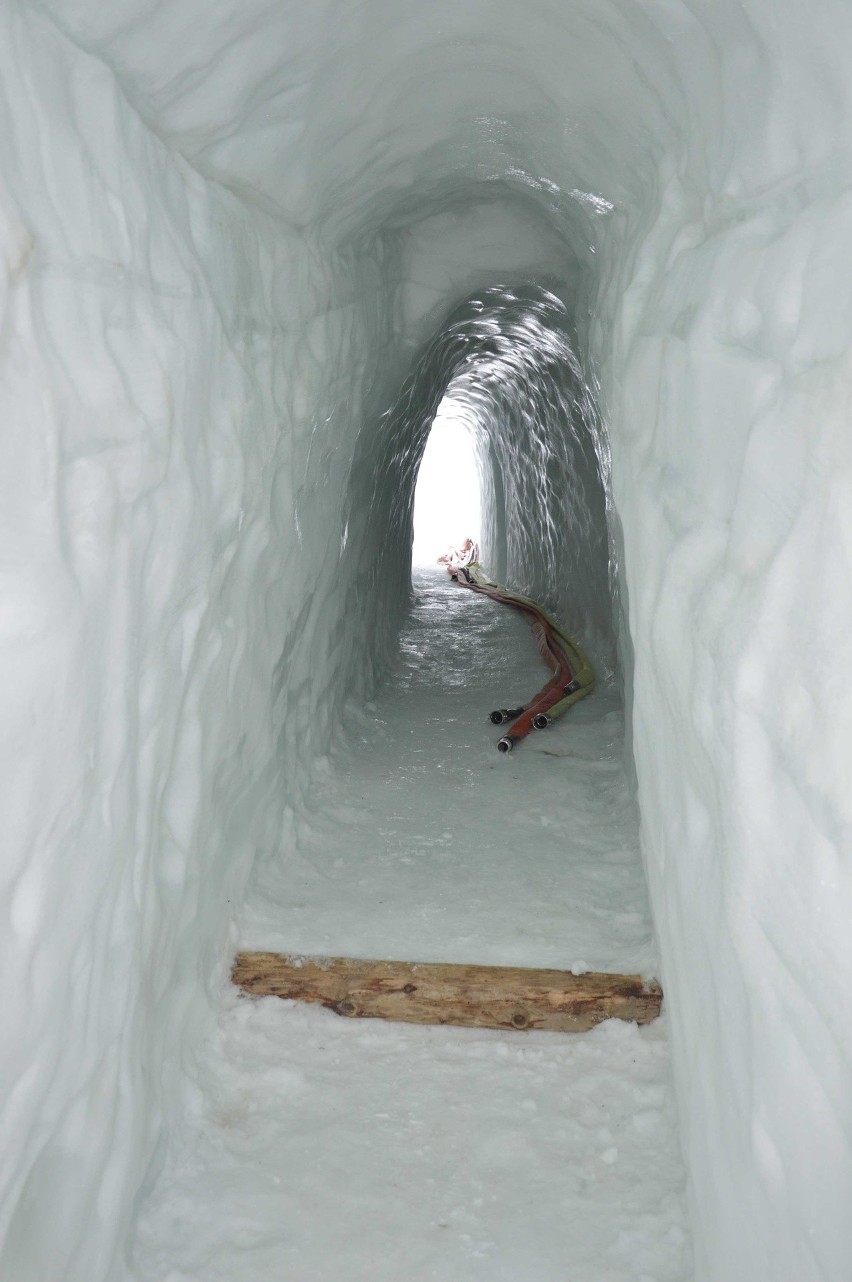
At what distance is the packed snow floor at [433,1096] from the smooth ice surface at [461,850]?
0.01 metres

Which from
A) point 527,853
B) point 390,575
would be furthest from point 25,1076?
point 390,575

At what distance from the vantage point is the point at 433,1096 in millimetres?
2879

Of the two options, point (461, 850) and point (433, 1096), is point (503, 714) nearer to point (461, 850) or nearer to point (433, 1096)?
point (461, 850)

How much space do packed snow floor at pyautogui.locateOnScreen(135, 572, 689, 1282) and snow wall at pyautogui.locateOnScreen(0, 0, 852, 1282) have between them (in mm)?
202

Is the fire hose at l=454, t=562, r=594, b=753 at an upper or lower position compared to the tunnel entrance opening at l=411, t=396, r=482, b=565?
lower

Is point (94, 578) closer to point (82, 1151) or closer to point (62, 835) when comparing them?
point (62, 835)

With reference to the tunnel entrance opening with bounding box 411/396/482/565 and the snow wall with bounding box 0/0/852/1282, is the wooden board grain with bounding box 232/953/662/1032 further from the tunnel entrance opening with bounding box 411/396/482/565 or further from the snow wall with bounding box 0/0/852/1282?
the tunnel entrance opening with bounding box 411/396/482/565

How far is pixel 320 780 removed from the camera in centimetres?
452

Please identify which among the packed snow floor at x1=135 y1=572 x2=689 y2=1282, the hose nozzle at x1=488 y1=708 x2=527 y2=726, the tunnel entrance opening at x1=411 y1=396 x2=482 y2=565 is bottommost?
the packed snow floor at x1=135 y1=572 x2=689 y2=1282

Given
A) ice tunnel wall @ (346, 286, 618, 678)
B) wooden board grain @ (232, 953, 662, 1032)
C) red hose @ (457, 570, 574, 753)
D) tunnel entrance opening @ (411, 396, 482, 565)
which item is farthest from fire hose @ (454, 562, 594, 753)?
tunnel entrance opening @ (411, 396, 482, 565)

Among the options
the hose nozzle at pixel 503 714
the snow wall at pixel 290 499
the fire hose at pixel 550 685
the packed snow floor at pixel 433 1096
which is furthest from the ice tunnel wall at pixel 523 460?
the snow wall at pixel 290 499

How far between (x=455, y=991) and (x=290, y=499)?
5.89 ft

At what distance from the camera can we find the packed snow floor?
7.89ft

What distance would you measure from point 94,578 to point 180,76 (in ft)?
3.76
